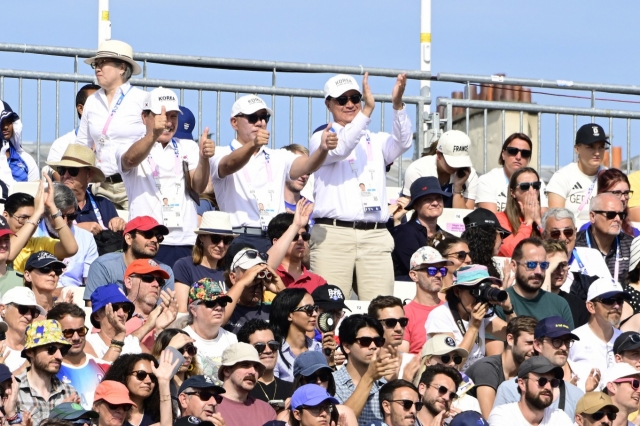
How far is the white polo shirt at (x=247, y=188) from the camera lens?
14438 millimetres

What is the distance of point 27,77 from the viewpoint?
16.5 metres

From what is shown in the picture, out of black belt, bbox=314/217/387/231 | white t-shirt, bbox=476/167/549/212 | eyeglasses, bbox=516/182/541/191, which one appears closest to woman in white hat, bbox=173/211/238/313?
black belt, bbox=314/217/387/231

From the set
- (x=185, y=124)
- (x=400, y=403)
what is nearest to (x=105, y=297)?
(x=400, y=403)

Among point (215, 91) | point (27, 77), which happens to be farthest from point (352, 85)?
point (27, 77)

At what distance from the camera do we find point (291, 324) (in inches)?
494

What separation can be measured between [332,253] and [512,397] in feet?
9.68

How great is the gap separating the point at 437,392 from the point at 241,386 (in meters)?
1.39

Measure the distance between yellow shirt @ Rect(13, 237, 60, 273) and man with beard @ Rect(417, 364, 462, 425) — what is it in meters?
3.45

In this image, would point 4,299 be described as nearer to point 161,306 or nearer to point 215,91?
point 161,306

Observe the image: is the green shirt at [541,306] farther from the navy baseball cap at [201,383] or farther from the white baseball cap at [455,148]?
the navy baseball cap at [201,383]

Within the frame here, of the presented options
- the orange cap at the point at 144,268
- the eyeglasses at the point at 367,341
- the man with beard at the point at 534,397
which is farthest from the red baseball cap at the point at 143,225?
the man with beard at the point at 534,397

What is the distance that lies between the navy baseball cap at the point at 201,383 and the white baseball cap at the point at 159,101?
3.60 m

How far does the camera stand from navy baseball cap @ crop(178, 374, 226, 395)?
10.9 meters

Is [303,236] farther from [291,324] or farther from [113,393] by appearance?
[113,393]
